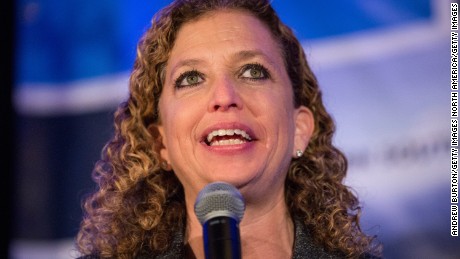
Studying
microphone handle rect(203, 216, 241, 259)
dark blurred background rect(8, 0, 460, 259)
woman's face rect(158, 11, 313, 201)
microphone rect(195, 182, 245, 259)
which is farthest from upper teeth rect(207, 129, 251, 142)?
dark blurred background rect(8, 0, 460, 259)

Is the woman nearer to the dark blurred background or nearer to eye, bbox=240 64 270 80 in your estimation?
eye, bbox=240 64 270 80

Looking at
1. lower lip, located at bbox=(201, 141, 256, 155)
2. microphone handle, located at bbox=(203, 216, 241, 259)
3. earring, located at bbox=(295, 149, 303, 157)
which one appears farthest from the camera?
earring, located at bbox=(295, 149, 303, 157)

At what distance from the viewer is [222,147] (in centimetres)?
193

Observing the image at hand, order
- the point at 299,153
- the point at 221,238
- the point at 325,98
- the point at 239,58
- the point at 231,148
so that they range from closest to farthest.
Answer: the point at 221,238 → the point at 231,148 → the point at 239,58 → the point at 299,153 → the point at 325,98

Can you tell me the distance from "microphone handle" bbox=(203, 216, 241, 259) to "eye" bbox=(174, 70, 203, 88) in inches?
31.9

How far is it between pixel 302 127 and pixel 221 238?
1.08m

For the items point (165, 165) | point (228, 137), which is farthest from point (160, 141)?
point (228, 137)

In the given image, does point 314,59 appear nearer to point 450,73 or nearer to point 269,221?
point 450,73

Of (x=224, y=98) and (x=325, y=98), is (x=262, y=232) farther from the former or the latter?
(x=325, y=98)

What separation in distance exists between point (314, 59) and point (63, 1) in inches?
53.7

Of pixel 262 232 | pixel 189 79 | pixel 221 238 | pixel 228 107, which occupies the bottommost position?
pixel 221 238

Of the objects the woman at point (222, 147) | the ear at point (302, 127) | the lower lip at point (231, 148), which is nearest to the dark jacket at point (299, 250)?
the woman at point (222, 147)

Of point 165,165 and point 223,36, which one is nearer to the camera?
point 223,36

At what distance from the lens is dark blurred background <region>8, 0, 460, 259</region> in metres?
2.91
